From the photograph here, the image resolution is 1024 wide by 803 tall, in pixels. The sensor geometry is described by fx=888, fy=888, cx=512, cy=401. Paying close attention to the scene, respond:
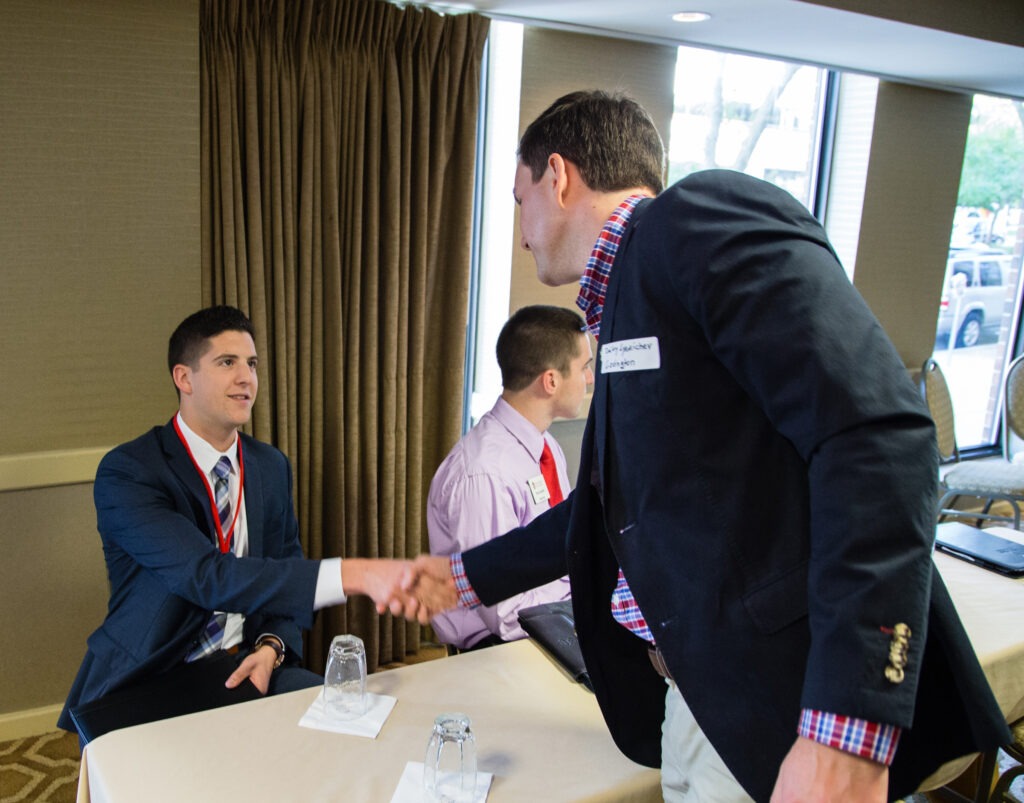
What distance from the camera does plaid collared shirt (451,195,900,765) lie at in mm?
968

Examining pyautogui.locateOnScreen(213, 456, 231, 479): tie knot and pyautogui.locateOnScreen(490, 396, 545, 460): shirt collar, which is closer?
pyautogui.locateOnScreen(213, 456, 231, 479): tie knot

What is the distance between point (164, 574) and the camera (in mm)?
2115

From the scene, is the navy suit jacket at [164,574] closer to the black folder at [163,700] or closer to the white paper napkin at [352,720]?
the black folder at [163,700]

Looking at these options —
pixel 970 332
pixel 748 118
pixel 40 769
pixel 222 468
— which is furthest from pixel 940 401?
pixel 40 769

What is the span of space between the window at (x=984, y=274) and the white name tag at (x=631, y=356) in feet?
16.0

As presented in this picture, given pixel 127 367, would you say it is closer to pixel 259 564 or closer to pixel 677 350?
pixel 259 564

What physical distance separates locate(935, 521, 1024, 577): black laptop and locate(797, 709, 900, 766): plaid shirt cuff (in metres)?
1.93

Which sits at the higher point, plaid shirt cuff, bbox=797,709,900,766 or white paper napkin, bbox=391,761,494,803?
plaid shirt cuff, bbox=797,709,900,766

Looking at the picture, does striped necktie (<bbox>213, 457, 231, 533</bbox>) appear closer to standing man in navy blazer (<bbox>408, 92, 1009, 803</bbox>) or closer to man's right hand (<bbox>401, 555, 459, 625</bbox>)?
man's right hand (<bbox>401, 555, 459, 625</bbox>)

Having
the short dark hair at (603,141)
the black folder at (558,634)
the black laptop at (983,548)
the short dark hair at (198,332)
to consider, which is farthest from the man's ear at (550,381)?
the black laptop at (983,548)

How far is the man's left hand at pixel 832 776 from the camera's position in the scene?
38.3 inches

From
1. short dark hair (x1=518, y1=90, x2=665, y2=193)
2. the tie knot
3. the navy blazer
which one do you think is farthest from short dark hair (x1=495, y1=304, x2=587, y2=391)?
the navy blazer

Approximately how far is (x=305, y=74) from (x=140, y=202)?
2.39 ft

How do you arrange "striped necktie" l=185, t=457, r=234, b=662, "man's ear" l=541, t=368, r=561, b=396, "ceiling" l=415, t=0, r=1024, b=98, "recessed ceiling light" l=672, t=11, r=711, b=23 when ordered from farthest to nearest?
"recessed ceiling light" l=672, t=11, r=711, b=23 < "ceiling" l=415, t=0, r=1024, b=98 < "man's ear" l=541, t=368, r=561, b=396 < "striped necktie" l=185, t=457, r=234, b=662
